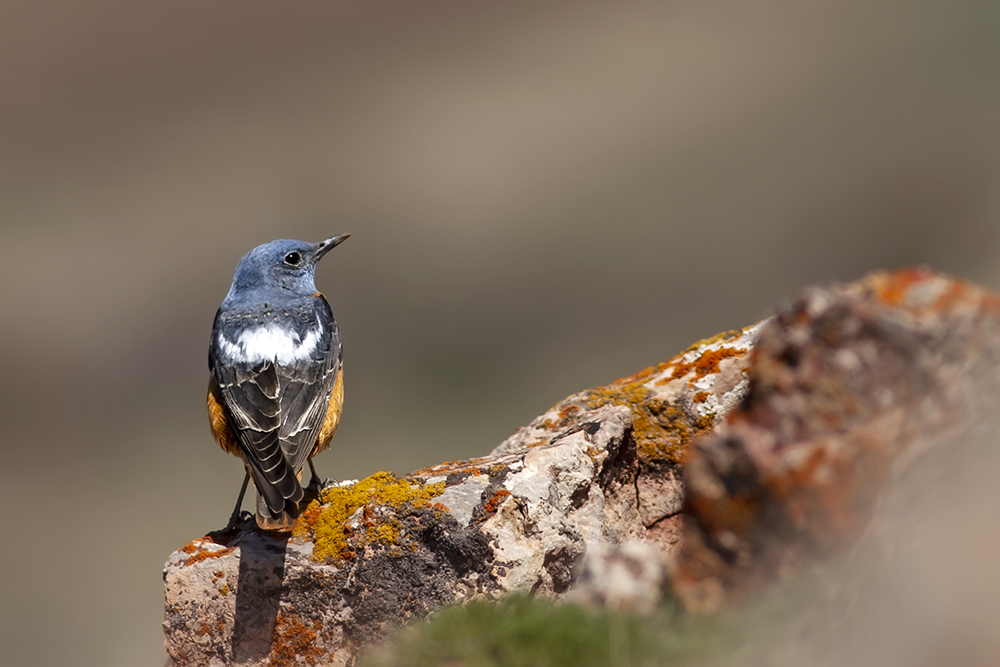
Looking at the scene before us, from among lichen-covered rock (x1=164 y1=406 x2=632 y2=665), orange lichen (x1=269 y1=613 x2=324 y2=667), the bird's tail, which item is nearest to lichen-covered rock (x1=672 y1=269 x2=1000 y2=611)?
lichen-covered rock (x1=164 y1=406 x2=632 y2=665)

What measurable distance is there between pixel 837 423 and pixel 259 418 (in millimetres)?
4662

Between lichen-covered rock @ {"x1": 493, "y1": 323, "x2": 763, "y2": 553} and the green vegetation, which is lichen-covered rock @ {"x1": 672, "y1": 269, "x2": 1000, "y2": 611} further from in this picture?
lichen-covered rock @ {"x1": 493, "y1": 323, "x2": 763, "y2": 553}

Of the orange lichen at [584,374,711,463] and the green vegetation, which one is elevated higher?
the orange lichen at [584,374,711,463]

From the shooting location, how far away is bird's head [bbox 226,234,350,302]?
7844 mm

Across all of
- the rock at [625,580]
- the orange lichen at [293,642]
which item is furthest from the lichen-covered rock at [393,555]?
the rock at [625,580]

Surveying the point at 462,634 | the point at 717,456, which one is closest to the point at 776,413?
the point at 717,456

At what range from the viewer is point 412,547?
5.49 meters

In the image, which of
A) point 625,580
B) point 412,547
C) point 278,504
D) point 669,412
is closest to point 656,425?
point 669,412

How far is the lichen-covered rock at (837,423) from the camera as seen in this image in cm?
335

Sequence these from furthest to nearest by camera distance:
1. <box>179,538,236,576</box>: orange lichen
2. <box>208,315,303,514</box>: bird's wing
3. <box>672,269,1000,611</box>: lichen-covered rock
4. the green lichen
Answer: <box>179,538,236,576</box>: orange lichen < <box>208,315,303,514</box>: bird's wing < the green lichen < <box>672,269,1000,611</box>: lichen-covered rock

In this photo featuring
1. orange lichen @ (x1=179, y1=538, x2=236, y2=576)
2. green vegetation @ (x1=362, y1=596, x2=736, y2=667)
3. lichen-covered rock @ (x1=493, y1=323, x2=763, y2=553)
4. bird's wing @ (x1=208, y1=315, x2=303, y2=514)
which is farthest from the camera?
lichen-covered rock @ (x1=493, y1=323, x2=763, y2=553)

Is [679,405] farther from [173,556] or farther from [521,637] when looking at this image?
[173,556]

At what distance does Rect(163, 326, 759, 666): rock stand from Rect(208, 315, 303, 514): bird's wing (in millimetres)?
362

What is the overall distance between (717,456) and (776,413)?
333mm
